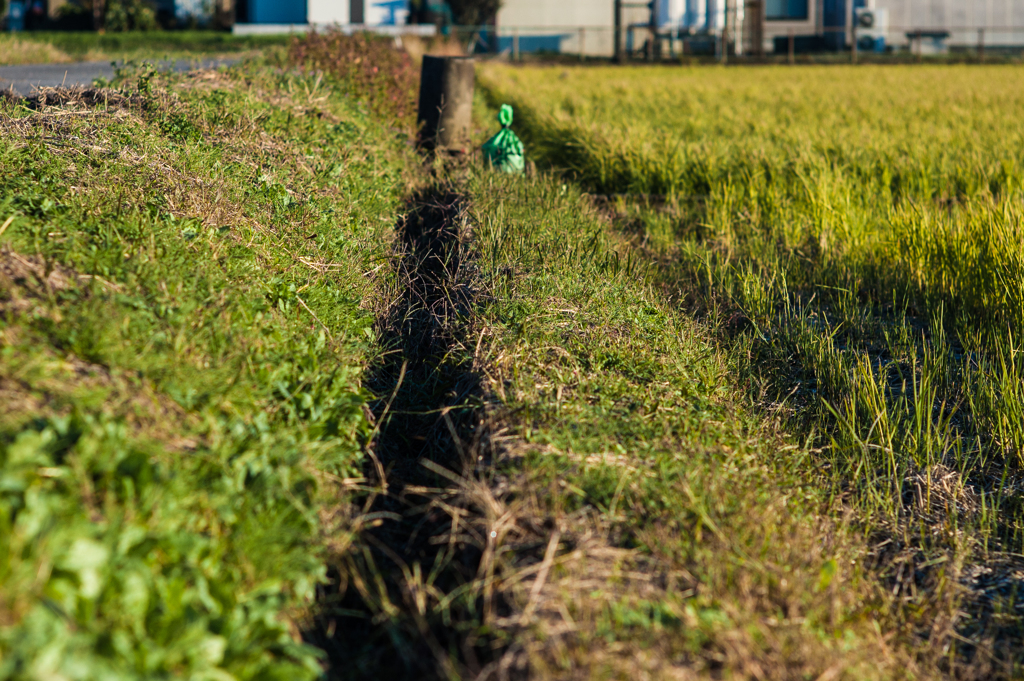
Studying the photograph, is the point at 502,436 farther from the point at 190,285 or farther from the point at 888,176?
the point at 888,176

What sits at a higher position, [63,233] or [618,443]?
[63,233]

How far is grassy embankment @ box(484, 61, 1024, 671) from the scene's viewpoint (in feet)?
9.77

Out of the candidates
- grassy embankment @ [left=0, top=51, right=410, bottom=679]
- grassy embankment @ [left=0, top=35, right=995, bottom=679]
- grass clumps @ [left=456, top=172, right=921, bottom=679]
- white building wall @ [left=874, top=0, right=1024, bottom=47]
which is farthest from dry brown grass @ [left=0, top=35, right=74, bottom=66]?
white building wall @ [left=874, top=0, right=1024, bottom=47]

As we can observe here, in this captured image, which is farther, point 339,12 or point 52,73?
point 339,12

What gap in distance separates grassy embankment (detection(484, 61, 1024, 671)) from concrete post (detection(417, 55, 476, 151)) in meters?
0.99

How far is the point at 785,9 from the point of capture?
30531 millimetres

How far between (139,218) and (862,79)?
61.7 feet

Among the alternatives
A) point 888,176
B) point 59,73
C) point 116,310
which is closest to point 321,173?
point 116,310

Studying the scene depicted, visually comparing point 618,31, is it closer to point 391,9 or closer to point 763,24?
point 763,24

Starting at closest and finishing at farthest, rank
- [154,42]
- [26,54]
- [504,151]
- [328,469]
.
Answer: [328,469] < [504,151] < [26,54] < [154,42]

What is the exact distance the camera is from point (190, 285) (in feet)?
10.3

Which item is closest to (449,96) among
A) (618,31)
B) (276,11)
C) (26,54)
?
(26,54)

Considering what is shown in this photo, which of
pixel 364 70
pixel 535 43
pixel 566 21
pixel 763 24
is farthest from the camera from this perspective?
pixel 566 21

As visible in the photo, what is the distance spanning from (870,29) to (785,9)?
330cm
